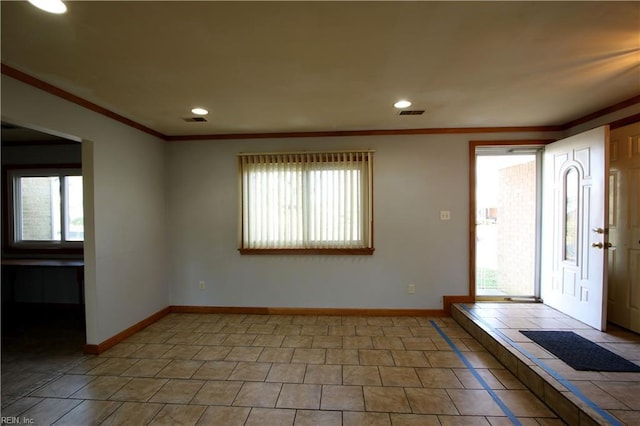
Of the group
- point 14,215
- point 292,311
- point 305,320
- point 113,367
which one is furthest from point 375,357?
point 14,215

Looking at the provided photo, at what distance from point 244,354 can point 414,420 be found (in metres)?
1.69

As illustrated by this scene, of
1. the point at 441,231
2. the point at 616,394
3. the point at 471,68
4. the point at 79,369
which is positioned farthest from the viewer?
the point at 441,231

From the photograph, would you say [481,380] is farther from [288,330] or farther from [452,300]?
[288,330]

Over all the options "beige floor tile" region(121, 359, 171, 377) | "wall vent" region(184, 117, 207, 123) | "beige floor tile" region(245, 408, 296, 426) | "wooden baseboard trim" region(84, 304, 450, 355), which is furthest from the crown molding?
"beige floor tile" region(245, 408, 296, 426)

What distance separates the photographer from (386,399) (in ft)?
7.45

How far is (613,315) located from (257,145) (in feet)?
14.8

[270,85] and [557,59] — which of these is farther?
[270,85]

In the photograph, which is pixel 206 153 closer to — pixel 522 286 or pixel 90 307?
pixel 90 307

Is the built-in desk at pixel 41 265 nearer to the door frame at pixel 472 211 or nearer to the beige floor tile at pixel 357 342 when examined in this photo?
the beige floor tile at pixel 357 342

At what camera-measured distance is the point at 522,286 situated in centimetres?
457

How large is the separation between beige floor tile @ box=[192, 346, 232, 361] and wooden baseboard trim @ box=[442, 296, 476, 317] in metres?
2.73

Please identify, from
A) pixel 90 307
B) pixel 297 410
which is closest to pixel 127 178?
pixel 90 307

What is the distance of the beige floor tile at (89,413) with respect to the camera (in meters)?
2.06

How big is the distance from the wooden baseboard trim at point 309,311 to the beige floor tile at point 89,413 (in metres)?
1.99
